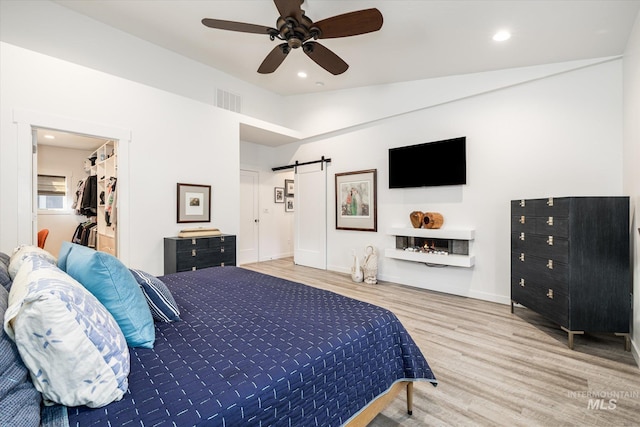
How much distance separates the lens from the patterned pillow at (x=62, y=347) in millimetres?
812

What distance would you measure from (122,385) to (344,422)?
898 mm

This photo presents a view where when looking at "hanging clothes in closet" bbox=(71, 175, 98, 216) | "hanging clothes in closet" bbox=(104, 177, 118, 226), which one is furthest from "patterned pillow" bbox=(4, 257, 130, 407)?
"hanging clothes in closet" bbox=(71, 175, 98, 216)

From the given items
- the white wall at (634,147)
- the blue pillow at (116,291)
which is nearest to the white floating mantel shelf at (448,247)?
the white wall at (634,147)

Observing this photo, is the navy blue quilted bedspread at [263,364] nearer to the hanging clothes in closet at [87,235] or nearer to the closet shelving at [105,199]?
the closet shelving at [105,199]

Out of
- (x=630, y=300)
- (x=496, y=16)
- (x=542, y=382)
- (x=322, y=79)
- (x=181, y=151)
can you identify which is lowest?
(x=542, y=382)

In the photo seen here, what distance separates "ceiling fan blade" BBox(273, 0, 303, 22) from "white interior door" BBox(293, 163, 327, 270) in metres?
3.29

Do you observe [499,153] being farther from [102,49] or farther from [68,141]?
[68,141]

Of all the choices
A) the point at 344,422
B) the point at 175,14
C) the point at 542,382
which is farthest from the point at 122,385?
the point at 175,14

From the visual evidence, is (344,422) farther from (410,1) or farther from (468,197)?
(468,197)

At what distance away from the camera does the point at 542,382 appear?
78.3 inches

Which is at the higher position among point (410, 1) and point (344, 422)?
point (410, 1)

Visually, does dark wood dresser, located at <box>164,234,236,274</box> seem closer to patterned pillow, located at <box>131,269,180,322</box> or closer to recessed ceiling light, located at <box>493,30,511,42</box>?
patterned pillow, located at <box>131,269,180,322</box>

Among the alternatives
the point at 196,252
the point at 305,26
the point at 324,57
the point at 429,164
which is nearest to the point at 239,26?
the point at 305,26

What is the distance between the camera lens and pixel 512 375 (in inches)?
81.7
